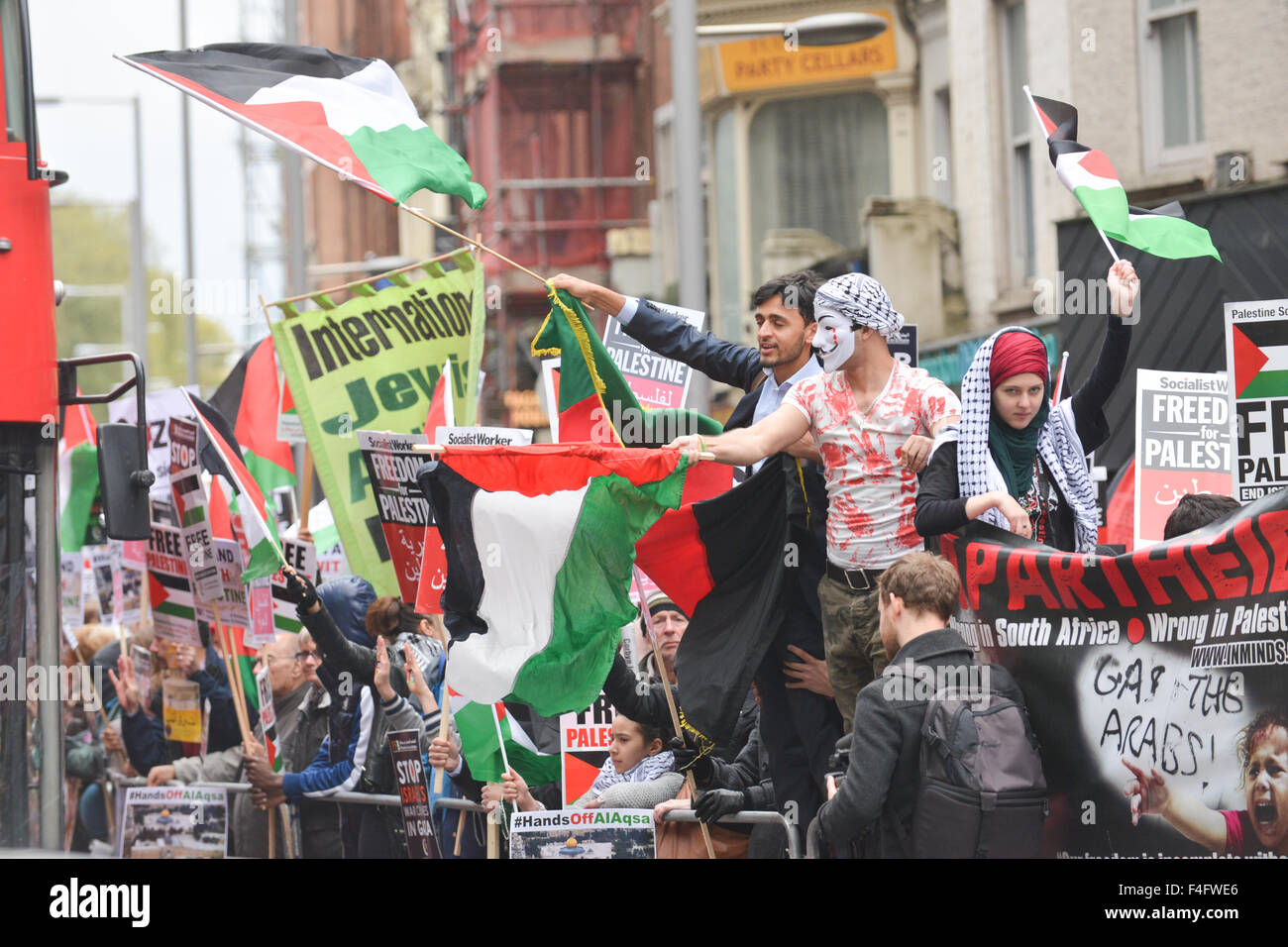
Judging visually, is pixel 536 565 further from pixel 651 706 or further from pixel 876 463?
pixel 876 463

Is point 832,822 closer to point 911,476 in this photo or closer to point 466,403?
point 911,476

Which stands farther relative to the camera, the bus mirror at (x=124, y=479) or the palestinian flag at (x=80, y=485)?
the palestinian flag at (x=80, y=485)

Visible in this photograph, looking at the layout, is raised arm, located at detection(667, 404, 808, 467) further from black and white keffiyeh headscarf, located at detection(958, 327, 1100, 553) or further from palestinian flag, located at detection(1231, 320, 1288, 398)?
palestinian flag, located at detection(1231, 320, 1288, 398)

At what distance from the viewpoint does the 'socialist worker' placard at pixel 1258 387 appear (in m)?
7.34

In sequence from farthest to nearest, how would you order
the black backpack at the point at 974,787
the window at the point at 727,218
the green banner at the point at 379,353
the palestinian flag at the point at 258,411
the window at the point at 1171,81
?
the window at the point at 727,218
the window at the point at 1171,81
the palestinian flag at the point at 258,411
the green banner at the point at 379,353
the black backpack at the point at 974,787

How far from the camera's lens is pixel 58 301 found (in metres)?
8.23

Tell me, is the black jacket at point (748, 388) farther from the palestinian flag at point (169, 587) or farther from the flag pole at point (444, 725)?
the palestinian flag at point (169, 587)

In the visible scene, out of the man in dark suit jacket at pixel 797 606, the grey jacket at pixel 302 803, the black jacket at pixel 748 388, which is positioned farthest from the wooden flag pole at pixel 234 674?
the man in dark suit jacket at pixel 797 606

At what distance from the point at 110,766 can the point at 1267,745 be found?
344 inches

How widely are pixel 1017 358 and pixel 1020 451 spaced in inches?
13.5

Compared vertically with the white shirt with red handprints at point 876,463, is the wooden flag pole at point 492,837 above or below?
below

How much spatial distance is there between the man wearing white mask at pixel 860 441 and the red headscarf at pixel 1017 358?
189mm

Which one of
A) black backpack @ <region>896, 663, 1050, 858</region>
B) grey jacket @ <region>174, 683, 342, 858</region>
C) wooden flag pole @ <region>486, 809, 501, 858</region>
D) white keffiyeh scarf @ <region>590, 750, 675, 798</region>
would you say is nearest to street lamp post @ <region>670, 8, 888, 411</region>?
grey jacket @ <region>174, 683, 342, 858</region>
